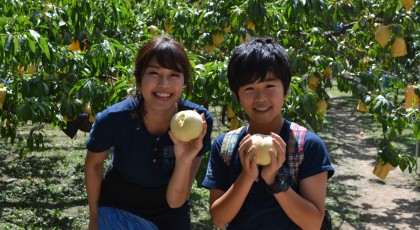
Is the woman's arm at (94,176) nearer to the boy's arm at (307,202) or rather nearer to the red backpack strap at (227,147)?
the red backpack strap at (227,147)

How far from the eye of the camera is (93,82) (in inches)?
117

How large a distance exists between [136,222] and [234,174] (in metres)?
0.47

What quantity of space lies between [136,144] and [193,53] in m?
1.66

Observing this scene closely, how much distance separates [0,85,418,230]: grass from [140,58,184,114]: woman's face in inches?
101

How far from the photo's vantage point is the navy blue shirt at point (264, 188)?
165 cm

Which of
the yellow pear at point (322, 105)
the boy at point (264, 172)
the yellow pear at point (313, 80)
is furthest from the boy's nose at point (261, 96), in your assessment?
the yellow pear at point (322, 105)

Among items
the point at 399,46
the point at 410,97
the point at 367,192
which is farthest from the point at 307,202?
the point at 367,192

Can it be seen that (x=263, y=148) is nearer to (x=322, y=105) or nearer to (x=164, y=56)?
(x=164, y=56)

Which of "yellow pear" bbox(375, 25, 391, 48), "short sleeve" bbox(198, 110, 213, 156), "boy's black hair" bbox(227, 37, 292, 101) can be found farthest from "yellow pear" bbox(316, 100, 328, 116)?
"boy's black hair" bbox(227, 37, 292, 101)

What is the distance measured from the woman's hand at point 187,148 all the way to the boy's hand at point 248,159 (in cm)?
36

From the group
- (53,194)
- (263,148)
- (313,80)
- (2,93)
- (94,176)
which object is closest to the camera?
(263,148)

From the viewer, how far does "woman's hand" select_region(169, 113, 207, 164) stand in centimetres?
190

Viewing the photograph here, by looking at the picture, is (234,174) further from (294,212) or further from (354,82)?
(354,82)

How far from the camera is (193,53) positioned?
360 cm
